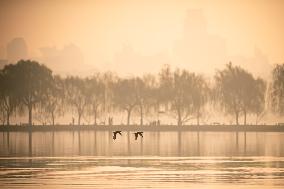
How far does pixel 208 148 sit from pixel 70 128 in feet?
260

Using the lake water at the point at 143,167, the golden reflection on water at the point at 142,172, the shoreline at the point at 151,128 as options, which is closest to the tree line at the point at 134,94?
the shoreline at the point at 151,128

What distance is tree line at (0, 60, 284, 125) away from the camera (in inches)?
6373

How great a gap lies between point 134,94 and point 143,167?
355 feet

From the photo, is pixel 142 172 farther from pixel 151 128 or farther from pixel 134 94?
pixel 134 94

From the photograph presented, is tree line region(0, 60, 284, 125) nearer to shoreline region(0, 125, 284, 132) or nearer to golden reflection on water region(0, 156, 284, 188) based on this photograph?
shoreline region(0, 125, 284, 132)

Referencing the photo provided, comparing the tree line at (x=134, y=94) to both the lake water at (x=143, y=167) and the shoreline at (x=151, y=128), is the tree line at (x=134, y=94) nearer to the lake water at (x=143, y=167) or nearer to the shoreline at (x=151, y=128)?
the shoreline at (x=151, y=128)

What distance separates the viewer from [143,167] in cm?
6056

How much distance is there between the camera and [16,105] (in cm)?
16025

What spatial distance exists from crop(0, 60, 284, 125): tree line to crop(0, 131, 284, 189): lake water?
75.6 metres

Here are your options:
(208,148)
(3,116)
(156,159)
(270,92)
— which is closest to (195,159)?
(156,159)

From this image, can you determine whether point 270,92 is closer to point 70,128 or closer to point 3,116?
point 70,128

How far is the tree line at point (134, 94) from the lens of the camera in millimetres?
161875

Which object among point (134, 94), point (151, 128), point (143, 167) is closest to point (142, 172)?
point (143, 167)

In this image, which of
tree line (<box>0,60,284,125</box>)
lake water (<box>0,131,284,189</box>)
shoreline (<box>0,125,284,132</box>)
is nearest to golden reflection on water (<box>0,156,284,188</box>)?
lake water (<box>0,131,284,189</box>)
